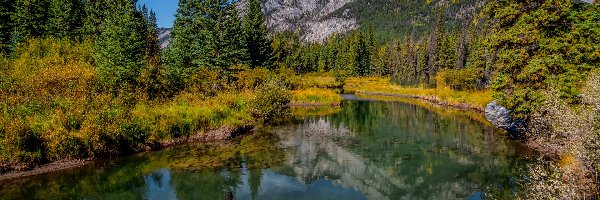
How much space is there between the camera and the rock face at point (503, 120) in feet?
97.6

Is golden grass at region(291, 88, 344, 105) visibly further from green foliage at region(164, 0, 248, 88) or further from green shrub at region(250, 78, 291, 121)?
green shrub at region(250, 78, 291, 121)

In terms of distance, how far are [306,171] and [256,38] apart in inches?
2329

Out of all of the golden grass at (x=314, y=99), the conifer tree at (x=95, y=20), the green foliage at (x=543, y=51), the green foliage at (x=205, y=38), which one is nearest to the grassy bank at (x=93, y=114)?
the golden grass at (x=314, y=99)

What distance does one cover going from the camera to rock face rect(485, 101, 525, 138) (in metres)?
29.7

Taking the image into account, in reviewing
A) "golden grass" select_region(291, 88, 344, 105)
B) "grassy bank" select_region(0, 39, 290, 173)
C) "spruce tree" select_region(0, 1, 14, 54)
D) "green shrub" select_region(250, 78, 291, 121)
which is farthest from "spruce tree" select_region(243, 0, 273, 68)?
"grassy bank" select_region(0, 39, 290, 173)

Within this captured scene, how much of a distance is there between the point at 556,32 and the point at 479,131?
1036cm

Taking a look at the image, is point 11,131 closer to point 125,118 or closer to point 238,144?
point 125,118

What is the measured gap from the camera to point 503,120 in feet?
110

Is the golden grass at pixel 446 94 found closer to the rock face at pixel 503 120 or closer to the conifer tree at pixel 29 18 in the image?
the rock face at pixel 503 120

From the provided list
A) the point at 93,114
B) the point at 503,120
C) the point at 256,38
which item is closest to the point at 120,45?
the point at 93,114

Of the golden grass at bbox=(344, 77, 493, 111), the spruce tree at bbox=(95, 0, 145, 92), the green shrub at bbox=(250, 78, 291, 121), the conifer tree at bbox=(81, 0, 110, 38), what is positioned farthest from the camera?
the conifer tree at bbox=(81, 0, 110, 38)

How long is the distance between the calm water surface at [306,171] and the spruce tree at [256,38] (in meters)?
46.7

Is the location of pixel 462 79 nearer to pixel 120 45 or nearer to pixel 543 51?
pixel 543 51

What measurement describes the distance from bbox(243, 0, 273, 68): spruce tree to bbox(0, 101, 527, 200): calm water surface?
153ft
